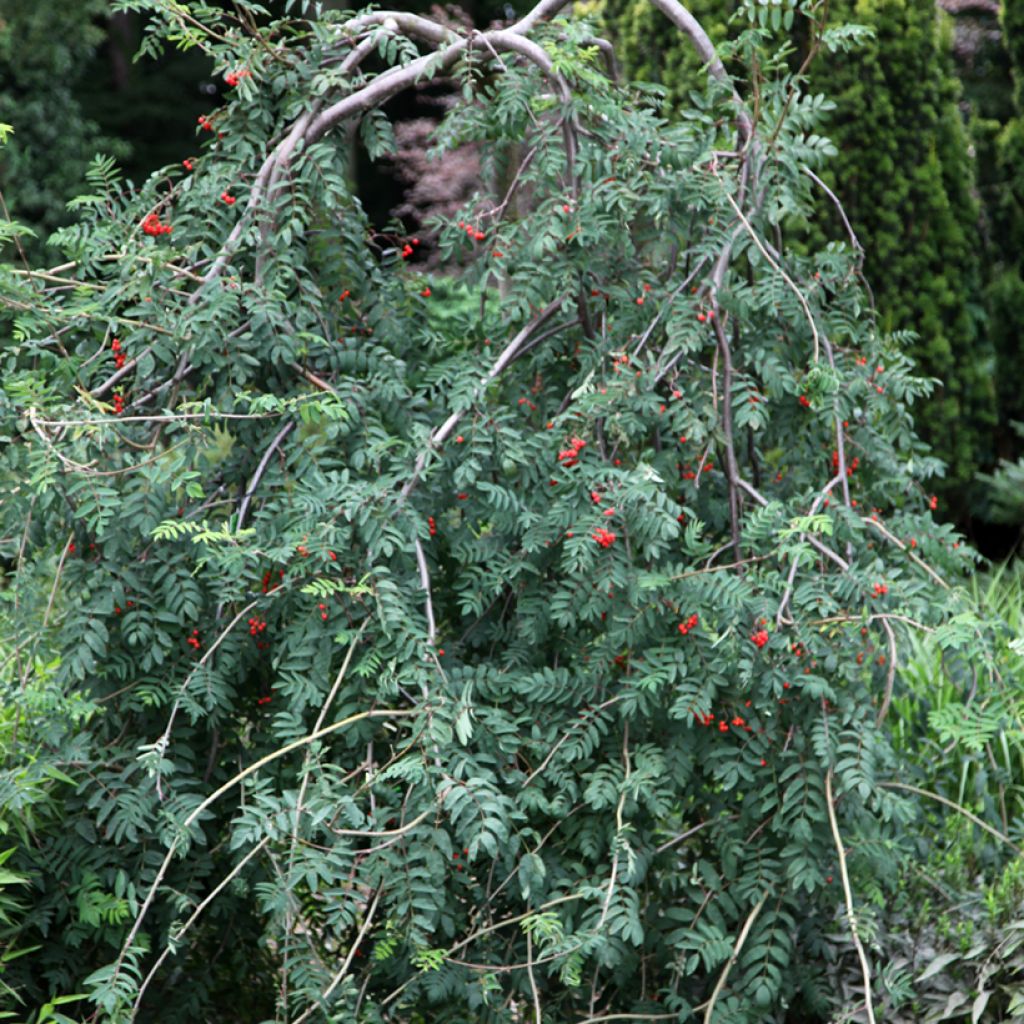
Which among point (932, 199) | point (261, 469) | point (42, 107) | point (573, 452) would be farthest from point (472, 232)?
point (42, 107)

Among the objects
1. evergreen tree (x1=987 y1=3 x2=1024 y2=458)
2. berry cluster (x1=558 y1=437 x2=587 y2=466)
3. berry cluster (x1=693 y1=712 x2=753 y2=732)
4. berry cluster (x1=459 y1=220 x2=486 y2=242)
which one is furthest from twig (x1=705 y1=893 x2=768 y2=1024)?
evergreen tree (x1=987 y1=3 x2=1024 y2=458)

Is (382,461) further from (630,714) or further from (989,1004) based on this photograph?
(989,1004)

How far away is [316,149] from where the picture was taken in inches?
94.4

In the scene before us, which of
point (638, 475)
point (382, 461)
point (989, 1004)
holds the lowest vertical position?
point (989, 1004)

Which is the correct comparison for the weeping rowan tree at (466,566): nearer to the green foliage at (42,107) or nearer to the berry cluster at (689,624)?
the berry cluster at (689,624)

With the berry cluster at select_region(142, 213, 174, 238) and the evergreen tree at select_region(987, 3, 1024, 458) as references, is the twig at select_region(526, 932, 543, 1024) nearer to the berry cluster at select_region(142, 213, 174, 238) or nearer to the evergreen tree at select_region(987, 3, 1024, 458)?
the berry cluster at select_region(142, 213, 174, 238)

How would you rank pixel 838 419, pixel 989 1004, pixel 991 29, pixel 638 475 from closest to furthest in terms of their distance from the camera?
pixel 638 475 < pixel 838 419 < pixel 989 1004 < pixel 991 29

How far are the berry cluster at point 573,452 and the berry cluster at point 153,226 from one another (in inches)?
34.4

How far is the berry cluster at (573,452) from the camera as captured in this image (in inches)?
91.0

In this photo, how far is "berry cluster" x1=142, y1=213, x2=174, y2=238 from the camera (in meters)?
2.44

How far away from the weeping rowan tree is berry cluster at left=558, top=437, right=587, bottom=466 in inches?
1.8

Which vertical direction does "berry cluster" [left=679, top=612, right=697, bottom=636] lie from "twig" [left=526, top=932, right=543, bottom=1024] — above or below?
above

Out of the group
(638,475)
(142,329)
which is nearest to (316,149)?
(142,329)

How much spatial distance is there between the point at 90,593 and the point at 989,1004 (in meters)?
1.94
